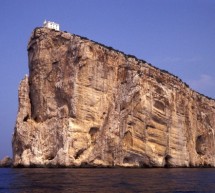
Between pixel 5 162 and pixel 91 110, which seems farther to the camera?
pixel 5 162

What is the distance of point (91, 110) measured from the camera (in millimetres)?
54531

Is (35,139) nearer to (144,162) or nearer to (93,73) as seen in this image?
(93,73)

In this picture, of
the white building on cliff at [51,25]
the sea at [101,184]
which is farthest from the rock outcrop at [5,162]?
the sea at [101,184]

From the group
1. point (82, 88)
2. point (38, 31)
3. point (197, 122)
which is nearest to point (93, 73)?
point (82, 88)

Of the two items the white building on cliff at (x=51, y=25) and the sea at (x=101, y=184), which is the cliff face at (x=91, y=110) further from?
the sea at (x=101, y=184)

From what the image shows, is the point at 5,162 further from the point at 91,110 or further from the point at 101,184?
the point at 101,184

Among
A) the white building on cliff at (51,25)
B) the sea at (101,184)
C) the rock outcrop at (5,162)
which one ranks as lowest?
the sea at (101,184)

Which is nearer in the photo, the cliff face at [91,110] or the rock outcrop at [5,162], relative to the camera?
the cliff face at [91,110]

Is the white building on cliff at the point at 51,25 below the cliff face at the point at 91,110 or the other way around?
the other way around

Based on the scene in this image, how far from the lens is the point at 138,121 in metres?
58.2

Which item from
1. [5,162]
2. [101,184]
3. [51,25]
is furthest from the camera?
[5,162]

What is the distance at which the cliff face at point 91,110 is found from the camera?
53469mm

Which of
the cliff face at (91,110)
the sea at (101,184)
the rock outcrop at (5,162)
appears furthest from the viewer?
the rock outcrop at (5,162)

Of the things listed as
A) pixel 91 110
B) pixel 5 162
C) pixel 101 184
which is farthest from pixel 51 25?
pixel 101 184
